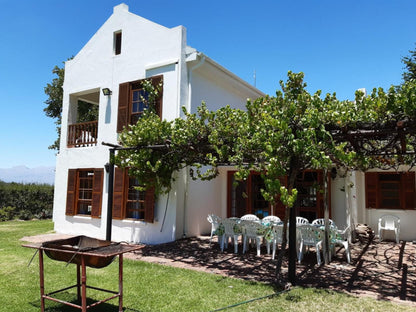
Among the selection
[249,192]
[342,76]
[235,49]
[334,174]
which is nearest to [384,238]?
[334,174]

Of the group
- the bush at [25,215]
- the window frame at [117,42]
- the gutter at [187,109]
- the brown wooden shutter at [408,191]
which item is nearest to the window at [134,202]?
the gutter at [187,109]

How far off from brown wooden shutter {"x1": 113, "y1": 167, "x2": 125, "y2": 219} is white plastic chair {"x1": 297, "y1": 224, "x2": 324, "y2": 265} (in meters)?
6.24

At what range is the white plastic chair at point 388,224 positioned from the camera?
10921mm

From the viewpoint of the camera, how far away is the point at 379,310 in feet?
15.6

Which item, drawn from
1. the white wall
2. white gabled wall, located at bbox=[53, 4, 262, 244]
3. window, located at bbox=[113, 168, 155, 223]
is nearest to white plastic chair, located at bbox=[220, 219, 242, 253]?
white gabled wall, located at bbox=[53, 4, 262, 244]

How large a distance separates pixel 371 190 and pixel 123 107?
962cm

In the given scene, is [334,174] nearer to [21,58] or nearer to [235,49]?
[235,49]

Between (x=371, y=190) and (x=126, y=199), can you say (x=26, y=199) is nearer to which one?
(x=126, y=199)

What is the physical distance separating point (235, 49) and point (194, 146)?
7.54 metres

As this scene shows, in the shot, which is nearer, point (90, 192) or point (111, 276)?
point (111, 276)

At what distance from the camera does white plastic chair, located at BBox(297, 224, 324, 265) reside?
302 inches

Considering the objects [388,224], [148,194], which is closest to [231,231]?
[148,194]

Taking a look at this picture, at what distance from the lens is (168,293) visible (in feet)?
18.4

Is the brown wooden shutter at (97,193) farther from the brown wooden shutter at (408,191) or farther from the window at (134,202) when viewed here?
the brown wooden shutter at (408,191)
